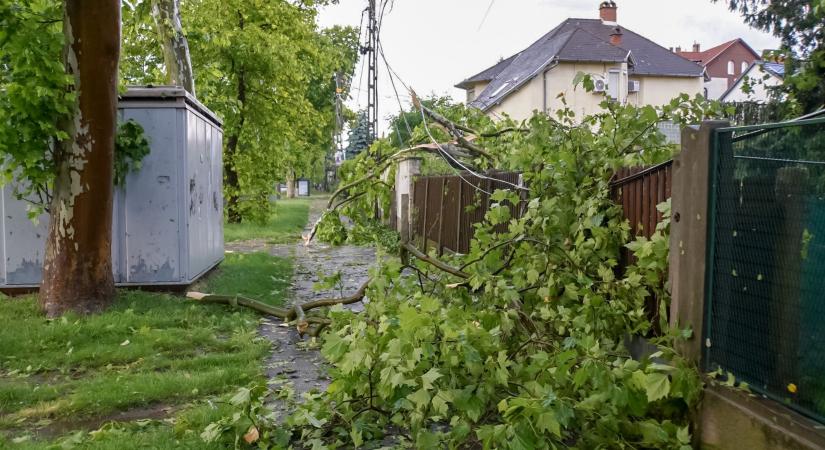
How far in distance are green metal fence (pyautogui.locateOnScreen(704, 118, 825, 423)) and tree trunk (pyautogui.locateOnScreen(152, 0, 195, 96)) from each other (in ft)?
41.1

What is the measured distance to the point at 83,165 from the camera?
27.1ft

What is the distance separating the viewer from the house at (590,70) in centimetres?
4059

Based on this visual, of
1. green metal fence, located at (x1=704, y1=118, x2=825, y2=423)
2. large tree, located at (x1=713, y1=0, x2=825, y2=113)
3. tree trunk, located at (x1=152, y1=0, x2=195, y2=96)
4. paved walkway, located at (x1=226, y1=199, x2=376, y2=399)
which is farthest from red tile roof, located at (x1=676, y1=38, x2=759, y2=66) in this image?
green metal fence, located at (x1=704, y1=118, x2=825, y2=423)

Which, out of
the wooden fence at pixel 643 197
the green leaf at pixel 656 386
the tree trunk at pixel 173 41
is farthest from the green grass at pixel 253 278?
the green leaf at pixel 656 386

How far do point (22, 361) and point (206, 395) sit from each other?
6.72 ft

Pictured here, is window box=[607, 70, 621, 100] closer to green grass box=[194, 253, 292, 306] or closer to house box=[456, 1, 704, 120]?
house box=[456, 1, 704, 120]

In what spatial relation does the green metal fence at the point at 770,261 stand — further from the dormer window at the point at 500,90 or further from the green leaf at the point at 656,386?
the dormer window at the point at 500,90

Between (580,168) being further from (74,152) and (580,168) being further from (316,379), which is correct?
(74,152)

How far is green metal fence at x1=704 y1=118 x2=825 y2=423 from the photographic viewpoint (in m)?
3.34

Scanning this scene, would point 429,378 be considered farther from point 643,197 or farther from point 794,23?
point 794,23

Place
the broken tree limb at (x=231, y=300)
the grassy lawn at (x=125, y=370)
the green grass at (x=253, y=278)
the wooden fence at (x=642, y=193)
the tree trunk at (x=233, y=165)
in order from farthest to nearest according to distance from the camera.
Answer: the tree trunk at (x=233, y=165)
the green grass at (x=253, y=278)
the broken tree limb at (x=231, y=300)
the grassy lawn at (x=125, y=370)
the wooden fence at (x=642, y=193)

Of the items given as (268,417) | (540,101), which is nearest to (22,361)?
(268,417)

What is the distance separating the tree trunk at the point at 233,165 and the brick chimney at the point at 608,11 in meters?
31.5

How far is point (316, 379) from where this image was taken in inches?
246
